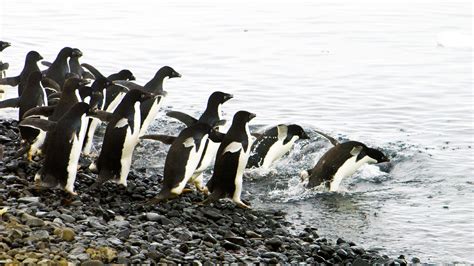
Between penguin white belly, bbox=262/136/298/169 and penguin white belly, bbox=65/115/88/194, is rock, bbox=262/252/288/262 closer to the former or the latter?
penguin white belly, bbox=65/115/88/194

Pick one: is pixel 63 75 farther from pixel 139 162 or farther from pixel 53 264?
pixel 53 264

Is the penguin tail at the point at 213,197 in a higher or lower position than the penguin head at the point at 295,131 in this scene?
lower

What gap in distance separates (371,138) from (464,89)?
4.29 metres

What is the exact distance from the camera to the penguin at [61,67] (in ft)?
42.5

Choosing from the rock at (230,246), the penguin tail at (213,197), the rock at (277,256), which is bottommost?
the rock at (277,256)

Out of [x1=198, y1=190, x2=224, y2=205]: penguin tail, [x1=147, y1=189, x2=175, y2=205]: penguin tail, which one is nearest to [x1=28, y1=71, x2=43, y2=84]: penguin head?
[x1=147, y1=189, x2=175, y2=205]: penguin tail

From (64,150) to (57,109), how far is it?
125cm

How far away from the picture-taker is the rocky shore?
689 centimetres

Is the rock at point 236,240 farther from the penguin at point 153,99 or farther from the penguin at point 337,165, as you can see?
the penguin at point 153,99

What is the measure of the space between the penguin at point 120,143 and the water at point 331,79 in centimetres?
157

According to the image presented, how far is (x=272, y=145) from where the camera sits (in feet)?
38.3

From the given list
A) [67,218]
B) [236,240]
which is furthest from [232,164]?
[67,218]

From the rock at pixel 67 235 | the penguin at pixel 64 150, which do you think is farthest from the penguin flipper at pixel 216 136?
the rock at pixel 67 235

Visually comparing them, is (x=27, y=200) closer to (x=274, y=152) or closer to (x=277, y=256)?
(x=277, y=256)
